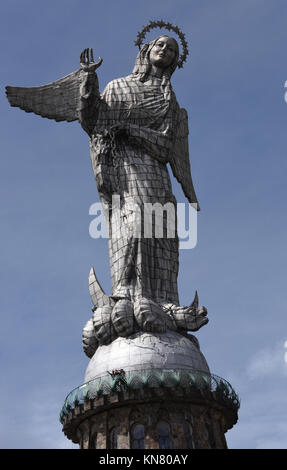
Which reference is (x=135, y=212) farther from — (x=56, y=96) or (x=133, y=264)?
(x=56, y=96)

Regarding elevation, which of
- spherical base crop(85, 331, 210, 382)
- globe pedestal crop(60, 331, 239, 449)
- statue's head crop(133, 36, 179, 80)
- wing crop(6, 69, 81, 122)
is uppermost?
statue's head crop(133, 36, 179, 80)

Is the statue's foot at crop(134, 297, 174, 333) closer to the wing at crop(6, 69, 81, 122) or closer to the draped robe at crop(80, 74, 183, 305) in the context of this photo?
the draped robe at crop(80, 74, 183, 305)

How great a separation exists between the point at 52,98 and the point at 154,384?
15657 mm

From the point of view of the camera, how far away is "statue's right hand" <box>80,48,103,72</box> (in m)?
29.4

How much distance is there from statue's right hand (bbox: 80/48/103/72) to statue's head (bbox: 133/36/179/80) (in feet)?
12.6

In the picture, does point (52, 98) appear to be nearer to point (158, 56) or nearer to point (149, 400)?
point (158, 56)

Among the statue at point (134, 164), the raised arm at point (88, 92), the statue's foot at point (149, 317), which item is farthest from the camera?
the raised arm at point (88, 92)

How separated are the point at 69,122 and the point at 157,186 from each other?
5851 mm

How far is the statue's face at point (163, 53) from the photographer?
3338 cm

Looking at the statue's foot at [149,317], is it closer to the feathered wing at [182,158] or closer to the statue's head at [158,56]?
the feathered wing at [182,158]

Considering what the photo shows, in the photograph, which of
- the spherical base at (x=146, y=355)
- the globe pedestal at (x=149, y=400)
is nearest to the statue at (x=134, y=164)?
the spherical base at (x=146, y=355)

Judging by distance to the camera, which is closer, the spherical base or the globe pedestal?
the globe pedestal

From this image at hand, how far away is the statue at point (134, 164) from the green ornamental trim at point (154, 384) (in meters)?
2.06

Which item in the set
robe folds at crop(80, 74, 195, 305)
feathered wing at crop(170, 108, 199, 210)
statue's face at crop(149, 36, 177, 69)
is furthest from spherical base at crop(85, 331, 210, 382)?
statue's face at crop(149, 36, 177, 69)
